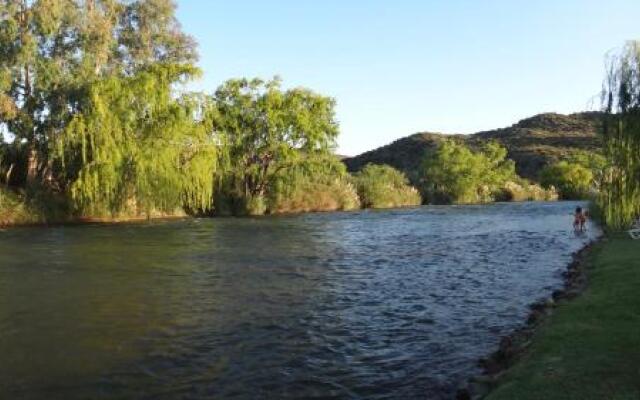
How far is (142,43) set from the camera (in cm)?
5394

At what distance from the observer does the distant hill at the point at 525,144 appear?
14588cm

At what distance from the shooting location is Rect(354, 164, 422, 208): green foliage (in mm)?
71125

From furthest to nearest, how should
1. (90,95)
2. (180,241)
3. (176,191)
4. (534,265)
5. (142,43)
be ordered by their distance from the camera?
(142,43)
(176,191)
(90,95)
(180,241)
(534,265)

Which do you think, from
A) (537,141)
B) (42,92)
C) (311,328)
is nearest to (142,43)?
(42,92)

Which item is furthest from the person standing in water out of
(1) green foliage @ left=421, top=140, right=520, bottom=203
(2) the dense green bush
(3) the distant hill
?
(3) the distant hill

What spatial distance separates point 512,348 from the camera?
33.9 feet

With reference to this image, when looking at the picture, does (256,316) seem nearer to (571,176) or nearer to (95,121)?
(95,121)

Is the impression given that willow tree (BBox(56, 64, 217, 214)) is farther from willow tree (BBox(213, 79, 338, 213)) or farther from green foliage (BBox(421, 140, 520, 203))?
green foliage (BBox(421, 140, 520, 203))

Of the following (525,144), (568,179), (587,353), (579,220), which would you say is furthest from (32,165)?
(525,144)

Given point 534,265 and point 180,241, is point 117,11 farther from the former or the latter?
point 534,265

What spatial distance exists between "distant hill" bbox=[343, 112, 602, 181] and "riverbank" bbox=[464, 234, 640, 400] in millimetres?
119149

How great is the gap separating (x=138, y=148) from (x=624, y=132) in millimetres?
32788

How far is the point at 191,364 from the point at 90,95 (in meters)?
33.8

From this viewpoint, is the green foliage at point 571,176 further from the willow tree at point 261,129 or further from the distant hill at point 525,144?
the willow tree at point 261,129
